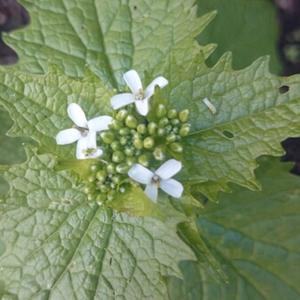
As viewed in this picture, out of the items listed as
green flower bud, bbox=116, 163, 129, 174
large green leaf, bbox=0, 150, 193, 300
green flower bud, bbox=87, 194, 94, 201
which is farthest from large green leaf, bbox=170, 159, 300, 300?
green flower bud, bbox=116, 163, 129, 174

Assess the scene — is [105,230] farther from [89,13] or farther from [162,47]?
[89,13]

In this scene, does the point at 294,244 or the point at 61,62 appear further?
the point at 294,244

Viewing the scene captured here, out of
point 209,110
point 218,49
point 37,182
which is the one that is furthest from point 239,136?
point 218,49

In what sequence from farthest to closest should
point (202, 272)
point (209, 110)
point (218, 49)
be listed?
point (218, 49) → point (202, 272) → point (209, 110)

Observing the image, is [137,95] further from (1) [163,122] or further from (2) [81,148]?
(2) [81,148]

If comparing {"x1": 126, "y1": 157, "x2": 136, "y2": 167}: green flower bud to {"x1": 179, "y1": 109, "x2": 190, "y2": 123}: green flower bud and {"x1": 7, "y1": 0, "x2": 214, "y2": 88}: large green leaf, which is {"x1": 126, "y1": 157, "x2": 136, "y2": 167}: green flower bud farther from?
{"x1": 7, "y1": 0, "x2": 214, "y2": 88}: large green leaf

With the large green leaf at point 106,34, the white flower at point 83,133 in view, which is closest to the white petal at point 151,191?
the white flower at point 83,133

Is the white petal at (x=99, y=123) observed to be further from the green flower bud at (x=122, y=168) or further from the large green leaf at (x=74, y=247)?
the large green leaf at (x=74, y=247)
